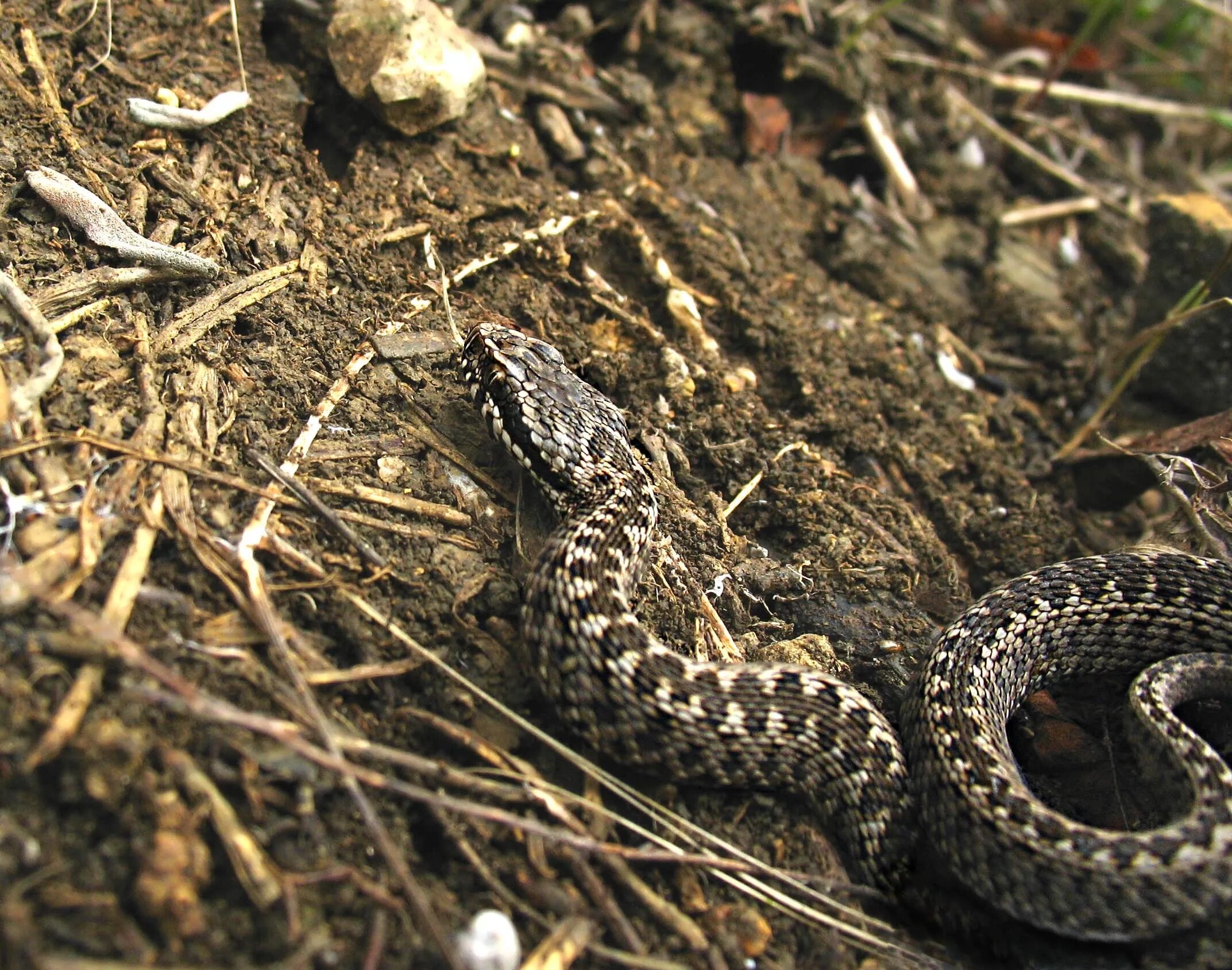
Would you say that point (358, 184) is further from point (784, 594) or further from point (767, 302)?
point (784, 594)

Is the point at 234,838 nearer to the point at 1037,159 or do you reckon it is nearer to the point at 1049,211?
the point at 1049,211

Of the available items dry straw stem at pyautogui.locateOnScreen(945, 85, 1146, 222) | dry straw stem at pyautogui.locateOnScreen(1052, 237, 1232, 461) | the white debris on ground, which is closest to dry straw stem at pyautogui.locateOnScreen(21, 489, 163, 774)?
the white debris on ground

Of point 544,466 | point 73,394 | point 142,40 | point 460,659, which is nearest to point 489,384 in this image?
point 544,466

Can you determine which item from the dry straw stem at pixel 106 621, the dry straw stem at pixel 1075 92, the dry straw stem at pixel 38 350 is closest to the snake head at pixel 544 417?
the dry straw stem at pixel 106 621

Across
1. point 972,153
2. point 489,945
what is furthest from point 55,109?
point 972,153

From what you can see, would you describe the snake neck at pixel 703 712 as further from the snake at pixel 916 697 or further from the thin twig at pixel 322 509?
the thin twig at pixel 322 509

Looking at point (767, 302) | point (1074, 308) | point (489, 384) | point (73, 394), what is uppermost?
point (1074, 308)

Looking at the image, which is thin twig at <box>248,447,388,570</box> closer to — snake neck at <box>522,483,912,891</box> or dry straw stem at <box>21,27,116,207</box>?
snake neck at <box>522,483,912,891</box>

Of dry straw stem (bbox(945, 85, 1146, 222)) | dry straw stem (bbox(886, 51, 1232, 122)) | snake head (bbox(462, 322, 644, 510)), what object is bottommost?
snake head (bbox(462, 322, 644, 510))
